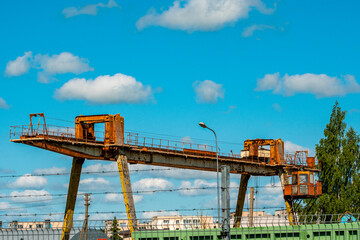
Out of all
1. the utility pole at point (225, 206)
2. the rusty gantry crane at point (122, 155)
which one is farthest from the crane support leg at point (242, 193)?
the utility pole at point (225, 206)

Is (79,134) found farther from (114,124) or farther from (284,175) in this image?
(284,175)

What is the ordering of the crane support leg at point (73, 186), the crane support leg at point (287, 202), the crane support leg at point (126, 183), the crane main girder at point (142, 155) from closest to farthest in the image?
the crane main girder at point (142, 155) < the crane support leg at point (126, 183) < the crane support leg at point (73, 186) < the crane support leg at point (287, 202)

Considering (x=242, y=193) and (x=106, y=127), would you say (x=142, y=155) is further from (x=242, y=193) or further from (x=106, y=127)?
(x=242, y=193)

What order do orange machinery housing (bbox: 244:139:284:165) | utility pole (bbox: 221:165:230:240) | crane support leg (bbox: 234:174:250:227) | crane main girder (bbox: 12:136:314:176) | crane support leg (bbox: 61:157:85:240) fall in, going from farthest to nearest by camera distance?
crane support leg (bbox: 234:174:250:227) → orange machinery housing (bbox: 244:139:284:165) → crane support leg (bbox: 61:157:85:240) → crane main girder (bbox: 12:136:314:176) → utility pole (bbox: 221:165:230:240)

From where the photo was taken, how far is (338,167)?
64.5m

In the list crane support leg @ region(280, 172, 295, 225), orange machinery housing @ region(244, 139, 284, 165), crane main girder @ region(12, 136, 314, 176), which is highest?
orange machinery housing @ region(244, 139, 284, 165)

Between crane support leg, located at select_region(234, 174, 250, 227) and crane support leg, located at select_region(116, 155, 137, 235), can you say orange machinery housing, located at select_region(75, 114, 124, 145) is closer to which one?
crane support leg, located at select_region(116, 155, 137, 235)

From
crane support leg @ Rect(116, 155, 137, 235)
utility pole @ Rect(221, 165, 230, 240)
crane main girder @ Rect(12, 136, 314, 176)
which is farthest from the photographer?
crane support leg @ Rect(116, 155, 137, 235)

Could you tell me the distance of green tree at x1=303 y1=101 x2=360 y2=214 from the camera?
62406 millimetres

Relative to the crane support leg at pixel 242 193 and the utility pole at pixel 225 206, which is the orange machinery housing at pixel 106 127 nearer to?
the crane support leg at pixel 242 193

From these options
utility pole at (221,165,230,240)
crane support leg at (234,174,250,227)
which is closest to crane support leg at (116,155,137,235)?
crane support leg at (234,174,250,227)

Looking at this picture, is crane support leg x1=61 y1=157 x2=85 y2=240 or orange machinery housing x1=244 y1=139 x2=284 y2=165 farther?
orange machinery housing x1=244 y1=139 x2=284 y2=165

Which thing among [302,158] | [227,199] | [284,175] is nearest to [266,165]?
[284,175]

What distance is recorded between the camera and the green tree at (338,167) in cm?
6241
